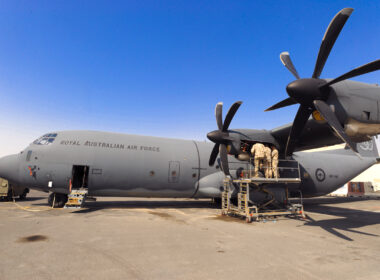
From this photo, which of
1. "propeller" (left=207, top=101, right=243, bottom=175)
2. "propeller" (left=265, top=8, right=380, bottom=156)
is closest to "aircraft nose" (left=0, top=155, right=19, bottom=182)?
"propeller" (left=207, top=101, right=243, bottom=175)

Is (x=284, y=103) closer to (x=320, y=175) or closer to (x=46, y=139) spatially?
(x=320, y=175)

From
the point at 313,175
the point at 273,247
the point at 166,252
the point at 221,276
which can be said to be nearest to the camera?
the point at 221,276

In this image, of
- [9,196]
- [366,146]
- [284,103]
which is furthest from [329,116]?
[9,196]

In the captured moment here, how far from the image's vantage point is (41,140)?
503 inches

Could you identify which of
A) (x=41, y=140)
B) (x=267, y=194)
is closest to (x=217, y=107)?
(x=267, y=194)

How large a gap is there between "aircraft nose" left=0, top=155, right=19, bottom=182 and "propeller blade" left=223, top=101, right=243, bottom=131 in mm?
11743

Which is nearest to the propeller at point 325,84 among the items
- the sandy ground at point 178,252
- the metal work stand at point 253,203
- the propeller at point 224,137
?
the sandy ground at point 178,252

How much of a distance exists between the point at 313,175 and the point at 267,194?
18.8ft

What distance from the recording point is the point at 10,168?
1197 centimetres

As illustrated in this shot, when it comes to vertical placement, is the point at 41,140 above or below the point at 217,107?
below

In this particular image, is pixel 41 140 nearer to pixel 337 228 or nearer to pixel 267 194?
pixel 267 194

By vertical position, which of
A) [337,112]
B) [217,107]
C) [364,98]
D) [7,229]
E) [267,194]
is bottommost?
[7,229]

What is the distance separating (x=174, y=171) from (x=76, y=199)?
5.68 meters

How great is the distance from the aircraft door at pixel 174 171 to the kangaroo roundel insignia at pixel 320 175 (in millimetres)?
10428
